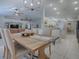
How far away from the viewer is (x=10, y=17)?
14.2 meters

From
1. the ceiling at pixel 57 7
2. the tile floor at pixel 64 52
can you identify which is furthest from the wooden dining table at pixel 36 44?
the ceiling at pixel 57 7

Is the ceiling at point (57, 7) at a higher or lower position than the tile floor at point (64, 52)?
higher

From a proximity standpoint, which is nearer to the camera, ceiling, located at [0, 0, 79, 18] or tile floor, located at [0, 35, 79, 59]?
tile floor, located at [0, 35, 79, 59]

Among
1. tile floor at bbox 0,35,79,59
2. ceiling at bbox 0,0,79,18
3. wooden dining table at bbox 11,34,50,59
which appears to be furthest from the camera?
ceiling at bbox 0,0,79,18

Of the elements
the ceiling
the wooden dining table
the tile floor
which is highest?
the ceiling

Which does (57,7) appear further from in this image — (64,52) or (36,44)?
(36,44)

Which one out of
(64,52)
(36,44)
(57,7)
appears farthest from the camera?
(57,7)

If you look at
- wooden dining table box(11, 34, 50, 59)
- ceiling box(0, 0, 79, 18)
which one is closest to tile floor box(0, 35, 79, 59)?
wooden dining table box(11, 34, 50, 59)

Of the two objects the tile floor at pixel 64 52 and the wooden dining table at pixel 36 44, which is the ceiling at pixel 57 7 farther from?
the wooden dining table at pixel 36 44

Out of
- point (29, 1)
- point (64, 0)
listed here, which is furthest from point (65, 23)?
point (29, 1)

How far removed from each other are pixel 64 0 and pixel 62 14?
133cm

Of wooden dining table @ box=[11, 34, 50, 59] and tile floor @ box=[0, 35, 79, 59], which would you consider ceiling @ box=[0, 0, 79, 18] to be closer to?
tile floor @ box=[0, 35, 79, 59]

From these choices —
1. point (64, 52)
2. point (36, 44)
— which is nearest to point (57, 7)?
point (64, 52)

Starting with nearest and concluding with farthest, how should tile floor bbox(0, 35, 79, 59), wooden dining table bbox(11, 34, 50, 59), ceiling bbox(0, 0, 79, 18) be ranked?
1. wooden dining table bbox(11, 34, 50, 59)
2. tile floor bbox(0, 35, 79, 59)
3. ceiling bbox(0, 0, 79, 18)
